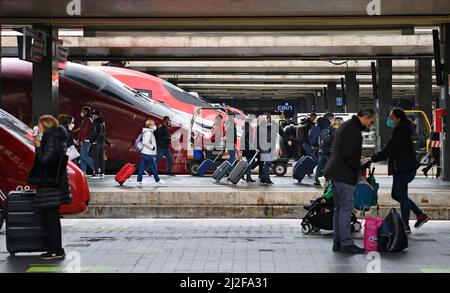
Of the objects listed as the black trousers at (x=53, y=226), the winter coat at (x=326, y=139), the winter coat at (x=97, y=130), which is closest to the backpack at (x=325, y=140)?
the winter coat at (x=326, y=139)

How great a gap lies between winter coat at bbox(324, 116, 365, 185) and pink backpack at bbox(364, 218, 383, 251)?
644 mm

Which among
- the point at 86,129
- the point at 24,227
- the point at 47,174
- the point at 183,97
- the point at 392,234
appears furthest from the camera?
the point at 183,97

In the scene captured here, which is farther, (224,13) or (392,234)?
(224,13)

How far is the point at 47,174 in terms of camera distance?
8.73 m

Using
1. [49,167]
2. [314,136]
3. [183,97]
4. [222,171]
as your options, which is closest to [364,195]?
[49,167]

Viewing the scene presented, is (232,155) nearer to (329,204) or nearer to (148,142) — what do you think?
(148,142)

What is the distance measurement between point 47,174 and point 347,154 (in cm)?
343

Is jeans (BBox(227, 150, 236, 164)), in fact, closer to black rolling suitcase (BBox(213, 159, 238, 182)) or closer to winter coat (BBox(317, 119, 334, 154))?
black rolling suitcase (BBox(213, 159, 238, 182))

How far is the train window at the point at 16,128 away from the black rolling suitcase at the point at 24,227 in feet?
10.2

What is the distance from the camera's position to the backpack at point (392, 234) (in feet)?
31.1

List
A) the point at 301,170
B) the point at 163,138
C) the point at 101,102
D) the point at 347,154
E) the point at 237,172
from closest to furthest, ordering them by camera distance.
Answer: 1. the point at 347,154
2. the point at 237,172
3. the point at 301,170
4. the point at 163,138
5. the point at 101,102

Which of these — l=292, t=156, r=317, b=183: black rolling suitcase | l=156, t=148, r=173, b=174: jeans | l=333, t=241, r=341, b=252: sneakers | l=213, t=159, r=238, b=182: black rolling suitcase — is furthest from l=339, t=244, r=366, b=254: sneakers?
l=156, t=148, r=173, b=174: jeans
